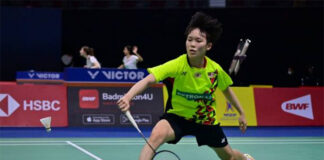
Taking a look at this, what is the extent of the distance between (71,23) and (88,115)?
10131mm

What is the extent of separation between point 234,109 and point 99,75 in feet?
9.57

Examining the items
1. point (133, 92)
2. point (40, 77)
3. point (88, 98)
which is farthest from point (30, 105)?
point (40, 77)

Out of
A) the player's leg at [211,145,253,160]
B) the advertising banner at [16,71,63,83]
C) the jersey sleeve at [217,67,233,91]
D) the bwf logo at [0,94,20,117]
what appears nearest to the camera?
the player's leg at [211,145,253,160]

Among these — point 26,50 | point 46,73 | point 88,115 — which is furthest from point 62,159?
point 26,50

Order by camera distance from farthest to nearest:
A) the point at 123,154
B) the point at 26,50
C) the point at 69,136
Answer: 1. the point at 26,50
2. the point at 69,136
3. the point at 123,154

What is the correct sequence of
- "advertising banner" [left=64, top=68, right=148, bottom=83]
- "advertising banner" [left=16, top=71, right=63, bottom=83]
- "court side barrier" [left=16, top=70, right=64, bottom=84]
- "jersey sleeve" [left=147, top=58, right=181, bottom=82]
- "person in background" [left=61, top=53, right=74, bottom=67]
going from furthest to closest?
"person in background" [left=61, top=53, right=74, bottom=67] → "advertising banner" [left=16, top=71, right=63, bottom=83] → "court side barrier" [left=16, top=70, right=64, bottom=84] → "advertising banner" [left=64, top=68, right=148, bottom=83] → "jersey sleeve" [left=147, top=58, right=181, bottom=82]

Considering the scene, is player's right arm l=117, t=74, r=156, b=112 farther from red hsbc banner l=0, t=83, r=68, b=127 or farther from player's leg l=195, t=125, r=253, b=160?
red hsbc banner l=0, t=83, r=68, b=127

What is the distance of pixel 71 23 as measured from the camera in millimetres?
20875

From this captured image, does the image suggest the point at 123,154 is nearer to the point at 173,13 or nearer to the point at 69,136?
the point at 69,136

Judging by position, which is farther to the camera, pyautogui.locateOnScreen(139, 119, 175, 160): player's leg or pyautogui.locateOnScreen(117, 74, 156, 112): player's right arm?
pyautogui.locateOnScreen(139, 119, 175, 160): player's leg

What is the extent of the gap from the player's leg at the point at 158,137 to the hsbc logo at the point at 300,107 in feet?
26.7

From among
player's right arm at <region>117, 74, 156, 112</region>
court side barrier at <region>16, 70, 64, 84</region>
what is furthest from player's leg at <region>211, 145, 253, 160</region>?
court side barrier at <region>16, 70, 64, 84</region>

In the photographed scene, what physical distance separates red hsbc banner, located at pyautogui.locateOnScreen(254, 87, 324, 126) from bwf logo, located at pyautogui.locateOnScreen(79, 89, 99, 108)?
11.3 feet

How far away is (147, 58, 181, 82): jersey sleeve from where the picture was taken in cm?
446
